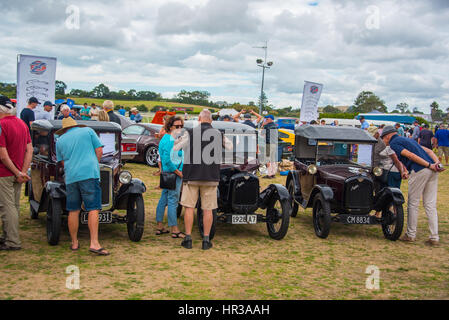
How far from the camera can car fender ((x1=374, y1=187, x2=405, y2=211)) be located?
6946 millimetres

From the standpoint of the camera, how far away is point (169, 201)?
677 centimetres

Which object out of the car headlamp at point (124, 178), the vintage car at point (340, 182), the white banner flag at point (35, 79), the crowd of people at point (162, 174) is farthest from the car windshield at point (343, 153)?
the white banner flag at point (35, 79)

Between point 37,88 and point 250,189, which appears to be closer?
point 250,189

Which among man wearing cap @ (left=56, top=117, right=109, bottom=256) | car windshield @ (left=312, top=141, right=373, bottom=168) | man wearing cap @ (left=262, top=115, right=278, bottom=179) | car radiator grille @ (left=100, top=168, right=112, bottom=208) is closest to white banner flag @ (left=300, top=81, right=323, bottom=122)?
man wearing cap @ (left=262, top=115, right=278, bottom=179)

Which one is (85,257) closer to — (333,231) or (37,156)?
(37,156)

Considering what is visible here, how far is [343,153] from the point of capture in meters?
8.41

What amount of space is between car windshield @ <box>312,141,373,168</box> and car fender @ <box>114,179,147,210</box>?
3.49 m

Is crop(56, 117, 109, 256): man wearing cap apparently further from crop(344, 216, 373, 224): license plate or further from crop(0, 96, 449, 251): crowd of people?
crop(344, 216, 373, 224): license plate

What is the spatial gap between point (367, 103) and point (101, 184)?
110551 mm

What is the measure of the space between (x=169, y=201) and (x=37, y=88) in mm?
8241

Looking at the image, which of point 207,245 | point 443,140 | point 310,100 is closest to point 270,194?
point 207,245

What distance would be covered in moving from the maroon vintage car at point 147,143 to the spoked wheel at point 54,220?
333 inches

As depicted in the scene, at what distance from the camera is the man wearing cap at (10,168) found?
5.62 meters
